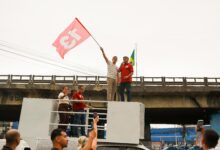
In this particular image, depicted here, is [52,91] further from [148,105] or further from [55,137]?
[55,137]

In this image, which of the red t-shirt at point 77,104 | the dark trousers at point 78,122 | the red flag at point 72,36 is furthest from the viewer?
the red flag at point 72,36

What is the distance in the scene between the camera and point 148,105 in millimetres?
28688

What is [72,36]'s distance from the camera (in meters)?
12.5

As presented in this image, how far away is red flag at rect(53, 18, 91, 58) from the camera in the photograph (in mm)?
12242

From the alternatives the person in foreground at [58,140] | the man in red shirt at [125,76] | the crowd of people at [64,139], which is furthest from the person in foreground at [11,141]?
the man in red shirt at [125,76]

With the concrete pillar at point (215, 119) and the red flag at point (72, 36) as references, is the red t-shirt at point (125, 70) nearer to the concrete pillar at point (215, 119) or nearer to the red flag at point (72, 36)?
the red flag at point (72, 36)

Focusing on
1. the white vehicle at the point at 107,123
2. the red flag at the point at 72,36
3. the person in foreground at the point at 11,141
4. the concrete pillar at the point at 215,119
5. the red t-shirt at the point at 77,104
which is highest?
the red flag at the point at 72,36

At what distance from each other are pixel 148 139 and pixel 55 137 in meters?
34.9

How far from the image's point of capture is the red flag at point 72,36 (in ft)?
40.2

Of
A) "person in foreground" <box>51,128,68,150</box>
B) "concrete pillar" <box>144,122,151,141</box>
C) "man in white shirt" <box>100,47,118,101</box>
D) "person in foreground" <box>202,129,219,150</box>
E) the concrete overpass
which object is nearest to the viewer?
"person in foreground" <box>51,128,68,150</box>

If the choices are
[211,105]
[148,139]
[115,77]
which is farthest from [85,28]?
[148,139]

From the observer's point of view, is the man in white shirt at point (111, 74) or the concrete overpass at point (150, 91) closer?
the man in white shirt at point (111, 74)

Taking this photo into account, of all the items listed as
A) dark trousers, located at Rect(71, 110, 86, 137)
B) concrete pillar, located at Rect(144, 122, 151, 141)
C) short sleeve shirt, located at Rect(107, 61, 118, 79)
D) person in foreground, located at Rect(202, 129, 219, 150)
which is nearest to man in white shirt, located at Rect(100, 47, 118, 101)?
short sleeve shirt, located at Rect(107, 61, 118, 79)

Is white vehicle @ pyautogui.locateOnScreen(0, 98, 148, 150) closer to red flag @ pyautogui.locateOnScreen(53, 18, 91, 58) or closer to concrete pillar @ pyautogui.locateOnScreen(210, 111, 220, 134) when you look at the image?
red flag @ pyautogui.locateOnScreen(53, 18, 91, 58)
